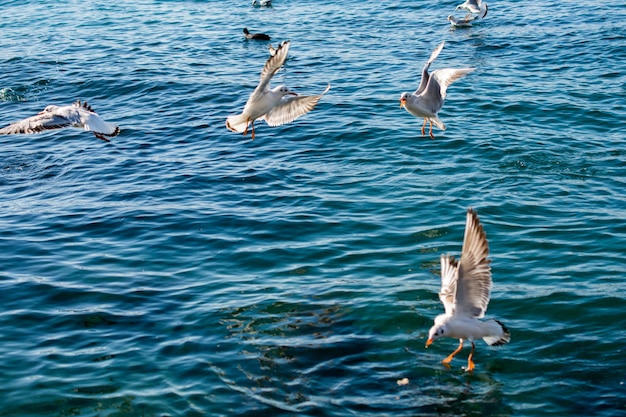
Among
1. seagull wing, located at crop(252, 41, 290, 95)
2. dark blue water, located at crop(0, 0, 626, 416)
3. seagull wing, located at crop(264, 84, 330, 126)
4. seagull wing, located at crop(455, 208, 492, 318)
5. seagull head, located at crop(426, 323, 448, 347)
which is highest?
seagull wing, located at crop(252, 41, 290, 95)

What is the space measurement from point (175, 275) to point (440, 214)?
442 cm

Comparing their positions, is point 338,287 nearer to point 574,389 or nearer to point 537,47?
point 574,389

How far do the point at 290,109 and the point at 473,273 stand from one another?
5.25 metres

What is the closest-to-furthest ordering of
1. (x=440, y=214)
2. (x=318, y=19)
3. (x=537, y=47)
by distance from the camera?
(x=440, y=214)
(x=537, y=47)
(x=318, y=19)

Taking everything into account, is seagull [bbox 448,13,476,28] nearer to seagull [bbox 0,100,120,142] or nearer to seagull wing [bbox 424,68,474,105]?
seagull wing [bbox 424,68,474,105]

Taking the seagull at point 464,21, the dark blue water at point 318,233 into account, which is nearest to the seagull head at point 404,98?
the dark blue water at point 318,233

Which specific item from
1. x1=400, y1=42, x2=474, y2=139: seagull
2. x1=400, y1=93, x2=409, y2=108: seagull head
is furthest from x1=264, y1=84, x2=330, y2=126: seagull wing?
x1=400, y1=42, x2=474, y2=139: seagull

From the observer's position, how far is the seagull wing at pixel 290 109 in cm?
1354

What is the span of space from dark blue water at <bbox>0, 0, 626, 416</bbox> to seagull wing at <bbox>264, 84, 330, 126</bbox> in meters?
1.79

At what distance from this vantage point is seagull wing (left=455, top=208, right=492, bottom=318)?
907 centimetres

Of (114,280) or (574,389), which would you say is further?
(114,280)

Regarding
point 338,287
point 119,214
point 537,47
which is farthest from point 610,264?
point 537,47

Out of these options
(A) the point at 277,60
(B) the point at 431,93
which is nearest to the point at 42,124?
(A) the point at 277,60

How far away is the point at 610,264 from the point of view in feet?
41.2
